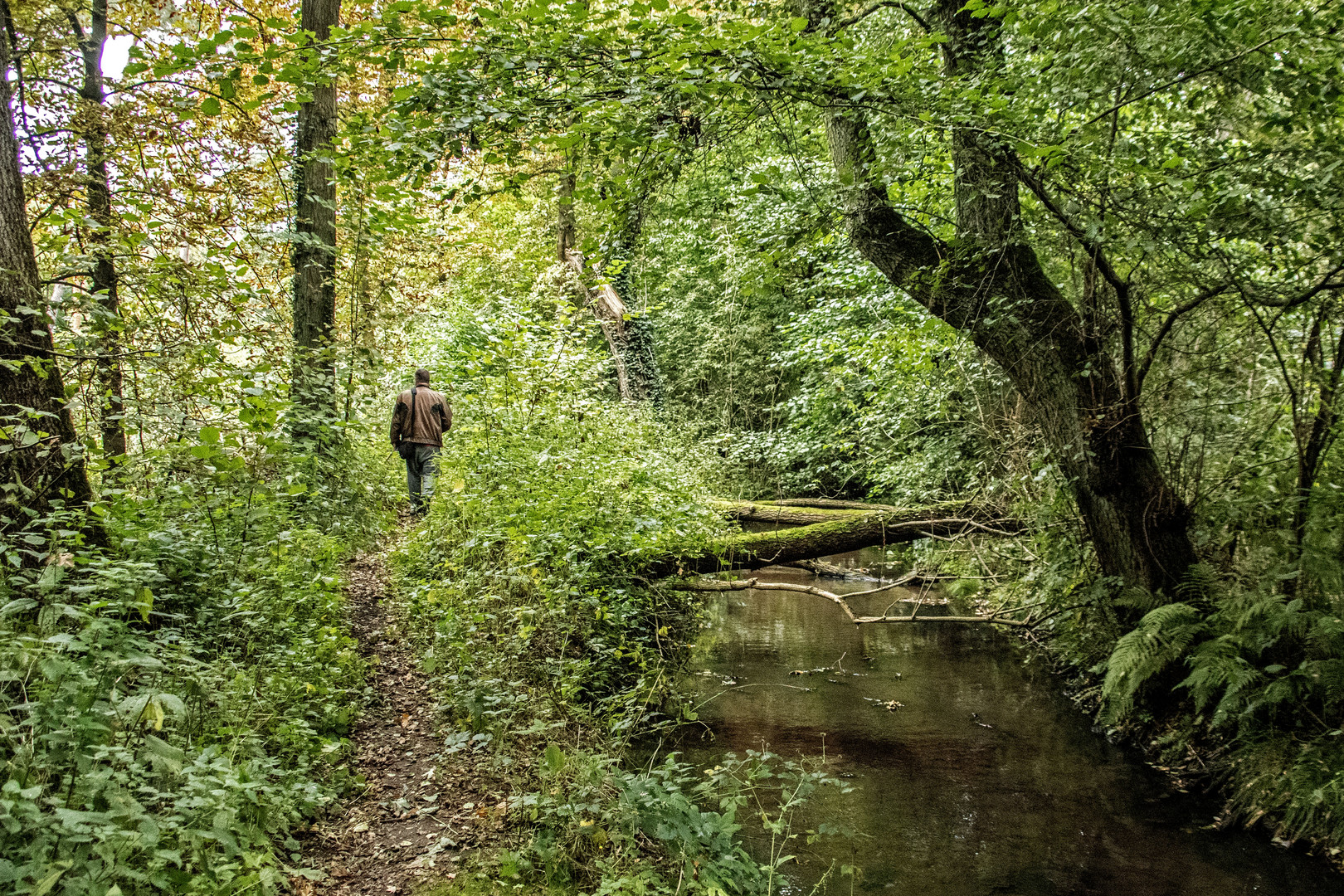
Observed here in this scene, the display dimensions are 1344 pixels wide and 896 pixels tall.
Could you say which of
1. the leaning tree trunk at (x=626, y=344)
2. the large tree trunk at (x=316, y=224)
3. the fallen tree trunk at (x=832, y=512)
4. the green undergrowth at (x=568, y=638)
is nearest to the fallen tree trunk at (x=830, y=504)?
the fallen tree trunk at (x=832, y=512)

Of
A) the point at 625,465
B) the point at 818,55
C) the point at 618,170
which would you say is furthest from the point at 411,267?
the point at 818,55

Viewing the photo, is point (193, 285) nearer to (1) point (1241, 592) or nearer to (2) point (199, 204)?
(2) point (199, 204)

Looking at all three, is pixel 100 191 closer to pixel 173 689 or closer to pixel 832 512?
pixel 173 689

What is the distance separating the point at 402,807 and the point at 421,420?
6530 millimetres

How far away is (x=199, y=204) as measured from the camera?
646cm

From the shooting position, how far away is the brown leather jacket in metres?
10.2

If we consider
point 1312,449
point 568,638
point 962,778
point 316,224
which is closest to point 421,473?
point 316,224

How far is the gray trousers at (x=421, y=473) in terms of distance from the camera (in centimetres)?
1013

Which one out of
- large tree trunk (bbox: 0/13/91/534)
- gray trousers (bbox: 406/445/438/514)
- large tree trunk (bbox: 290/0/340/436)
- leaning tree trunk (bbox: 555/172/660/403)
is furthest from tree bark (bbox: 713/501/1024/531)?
large tree trunk (bbox: 0/13/91/534)

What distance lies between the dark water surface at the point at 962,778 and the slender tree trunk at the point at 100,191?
5.16 m

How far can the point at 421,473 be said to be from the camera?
10484 mm

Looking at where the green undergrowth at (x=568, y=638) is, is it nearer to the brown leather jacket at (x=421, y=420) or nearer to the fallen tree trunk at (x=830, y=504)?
the brown leather jacket at (x=421, y=420)

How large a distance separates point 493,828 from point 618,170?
4.62 m

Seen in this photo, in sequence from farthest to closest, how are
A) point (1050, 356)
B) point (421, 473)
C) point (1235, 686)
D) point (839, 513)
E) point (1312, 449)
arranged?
1. point (421, 473)
2. point (839, 513)
3. point (1050, 356)
4. point (1312, 449)
5. point (1235, 686)
